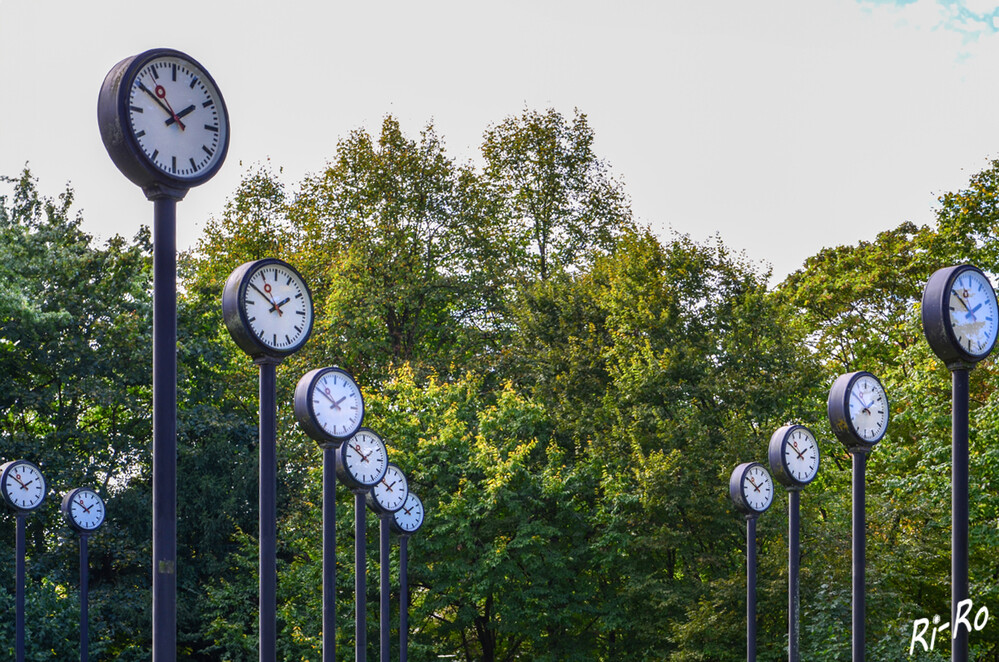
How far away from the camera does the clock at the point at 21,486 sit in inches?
688

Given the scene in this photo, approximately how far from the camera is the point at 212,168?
5605 mm

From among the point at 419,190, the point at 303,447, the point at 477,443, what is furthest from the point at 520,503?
the point at 419,190

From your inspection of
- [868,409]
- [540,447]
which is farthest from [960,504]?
[540,447]

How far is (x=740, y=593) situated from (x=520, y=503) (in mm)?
4852

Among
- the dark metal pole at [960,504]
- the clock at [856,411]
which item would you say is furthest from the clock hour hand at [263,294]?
the clock at [856,411]

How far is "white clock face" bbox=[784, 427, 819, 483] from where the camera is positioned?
13.0m

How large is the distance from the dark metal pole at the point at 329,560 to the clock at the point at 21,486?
9.87 meters

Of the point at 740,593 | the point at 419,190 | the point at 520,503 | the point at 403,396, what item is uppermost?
the point at 419,190

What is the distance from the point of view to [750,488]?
1474cm

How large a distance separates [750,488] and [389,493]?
4.74 m

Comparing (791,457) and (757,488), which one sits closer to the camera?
(791,457)

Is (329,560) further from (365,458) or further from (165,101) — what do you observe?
(165,101)

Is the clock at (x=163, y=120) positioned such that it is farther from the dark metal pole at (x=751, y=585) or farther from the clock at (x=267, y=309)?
the dark metal pole at (x=751, y=585)

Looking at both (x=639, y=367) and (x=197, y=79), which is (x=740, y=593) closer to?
(x=639, y=367)
